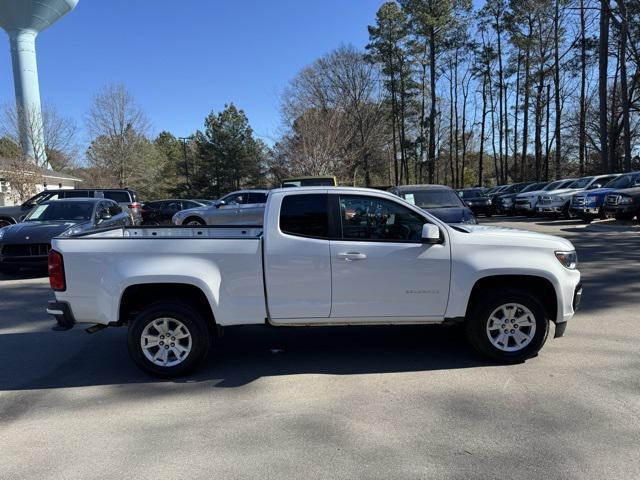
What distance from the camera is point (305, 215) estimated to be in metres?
4.69

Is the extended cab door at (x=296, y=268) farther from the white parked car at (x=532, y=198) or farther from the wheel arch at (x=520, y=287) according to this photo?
the white parked car at (x=532, y=198)

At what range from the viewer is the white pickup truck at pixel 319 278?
14.7ft

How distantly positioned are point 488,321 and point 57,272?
418 cm

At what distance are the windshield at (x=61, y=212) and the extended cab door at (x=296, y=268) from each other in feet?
26.6

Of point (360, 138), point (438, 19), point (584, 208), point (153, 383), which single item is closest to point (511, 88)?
point (438, 19)

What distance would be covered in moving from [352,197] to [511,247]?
5.33ft

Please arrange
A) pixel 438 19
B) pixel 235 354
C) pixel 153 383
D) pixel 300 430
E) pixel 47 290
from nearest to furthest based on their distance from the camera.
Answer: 1. pixel 300 430
2. pixel 153 383
3. pixel 235 354
4. pixel 47 290
5. pixel 438 19

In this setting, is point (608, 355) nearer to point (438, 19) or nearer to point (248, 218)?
point (248, 218)

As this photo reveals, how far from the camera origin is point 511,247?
15.1ft

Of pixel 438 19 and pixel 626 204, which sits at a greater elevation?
pixel 438 19

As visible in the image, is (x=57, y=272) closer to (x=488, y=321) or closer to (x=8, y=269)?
(x=488, y=321)

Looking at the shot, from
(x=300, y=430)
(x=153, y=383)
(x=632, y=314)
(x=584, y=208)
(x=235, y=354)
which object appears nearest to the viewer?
(x=300, y=430)

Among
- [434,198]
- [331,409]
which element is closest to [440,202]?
[434,198]

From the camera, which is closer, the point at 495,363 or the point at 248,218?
the point at 495,363
